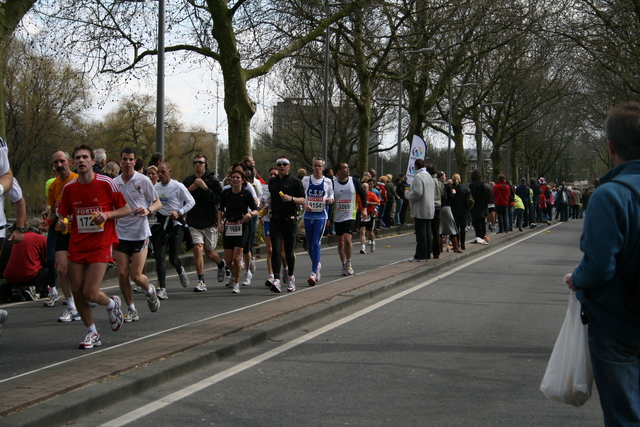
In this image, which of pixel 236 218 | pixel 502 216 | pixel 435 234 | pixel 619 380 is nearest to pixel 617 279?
pixel 619 380

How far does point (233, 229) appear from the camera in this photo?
11.0 m

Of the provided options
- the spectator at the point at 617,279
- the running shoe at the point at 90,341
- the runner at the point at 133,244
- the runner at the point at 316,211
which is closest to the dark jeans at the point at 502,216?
the runner at the point at 316,211

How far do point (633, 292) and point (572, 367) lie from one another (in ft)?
1.72

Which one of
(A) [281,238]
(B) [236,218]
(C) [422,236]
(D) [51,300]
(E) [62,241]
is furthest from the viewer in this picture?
(C) [422,236]

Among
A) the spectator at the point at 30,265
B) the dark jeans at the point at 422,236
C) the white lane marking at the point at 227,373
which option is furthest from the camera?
the dark jeans at the point at 422,236

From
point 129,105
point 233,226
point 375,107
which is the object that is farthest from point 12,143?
point 233,226

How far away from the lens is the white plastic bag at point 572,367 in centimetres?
352

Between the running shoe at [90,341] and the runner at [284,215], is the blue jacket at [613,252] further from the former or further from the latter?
the runner at [284,215]

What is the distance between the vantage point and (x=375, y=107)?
54.0m

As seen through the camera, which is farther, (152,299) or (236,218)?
(236,218)

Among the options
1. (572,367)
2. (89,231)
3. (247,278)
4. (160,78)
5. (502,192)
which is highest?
(160,78)

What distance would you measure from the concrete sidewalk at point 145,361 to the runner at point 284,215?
2.67ft

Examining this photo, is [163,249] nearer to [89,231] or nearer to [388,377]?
[89,231]

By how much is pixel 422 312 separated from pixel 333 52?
21.2 meters
